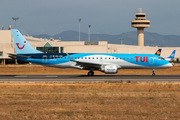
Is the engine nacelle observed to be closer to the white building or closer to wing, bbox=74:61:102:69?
wing, bbox=74:61:102:69

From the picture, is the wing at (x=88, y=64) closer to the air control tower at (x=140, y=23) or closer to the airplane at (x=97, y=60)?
the airplane at (x=97, y=60)

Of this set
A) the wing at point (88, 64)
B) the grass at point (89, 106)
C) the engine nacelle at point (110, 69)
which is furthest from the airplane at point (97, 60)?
the grass at point (89, 106)

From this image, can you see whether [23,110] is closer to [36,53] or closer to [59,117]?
[59,117]

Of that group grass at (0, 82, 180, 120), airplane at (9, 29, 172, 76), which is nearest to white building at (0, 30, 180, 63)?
airplane at (9, 29, 172, 76)

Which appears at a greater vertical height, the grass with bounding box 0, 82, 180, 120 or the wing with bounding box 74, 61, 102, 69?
the wing with bounding box 74, 61, 102, 69

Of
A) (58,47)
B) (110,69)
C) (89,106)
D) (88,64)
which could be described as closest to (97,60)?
(88,64)

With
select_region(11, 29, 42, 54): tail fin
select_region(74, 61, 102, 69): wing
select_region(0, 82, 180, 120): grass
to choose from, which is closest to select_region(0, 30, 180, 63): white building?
select_region(11, 29, 42, 54): tail fin

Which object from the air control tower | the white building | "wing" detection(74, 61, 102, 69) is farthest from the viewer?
the air control tower

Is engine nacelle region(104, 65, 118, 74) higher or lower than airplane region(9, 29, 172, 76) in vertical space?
lower

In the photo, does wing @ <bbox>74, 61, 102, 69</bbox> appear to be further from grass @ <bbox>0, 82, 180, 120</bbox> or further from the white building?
the white building

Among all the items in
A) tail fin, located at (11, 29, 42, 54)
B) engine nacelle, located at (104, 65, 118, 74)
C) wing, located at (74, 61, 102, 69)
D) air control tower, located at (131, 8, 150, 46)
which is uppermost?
air control tower, located at (131, 8, 150, 46)

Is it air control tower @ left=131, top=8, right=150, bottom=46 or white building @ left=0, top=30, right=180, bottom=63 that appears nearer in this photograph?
white building @ left=0, top=30, right=180, bottom=63

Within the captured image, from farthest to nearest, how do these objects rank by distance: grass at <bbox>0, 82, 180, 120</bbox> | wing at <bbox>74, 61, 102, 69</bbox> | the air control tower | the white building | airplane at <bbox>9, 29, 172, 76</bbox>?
1. the air control tower
2. the white building
3. airplane at <bbox>9, 29, 172, 76</bbox>
4. wing at <bbox>74, 61, 102, 69</bbox>
5. grass at <bbox>0, 82, 180, 120</bbox>

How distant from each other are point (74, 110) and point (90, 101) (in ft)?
11.5
